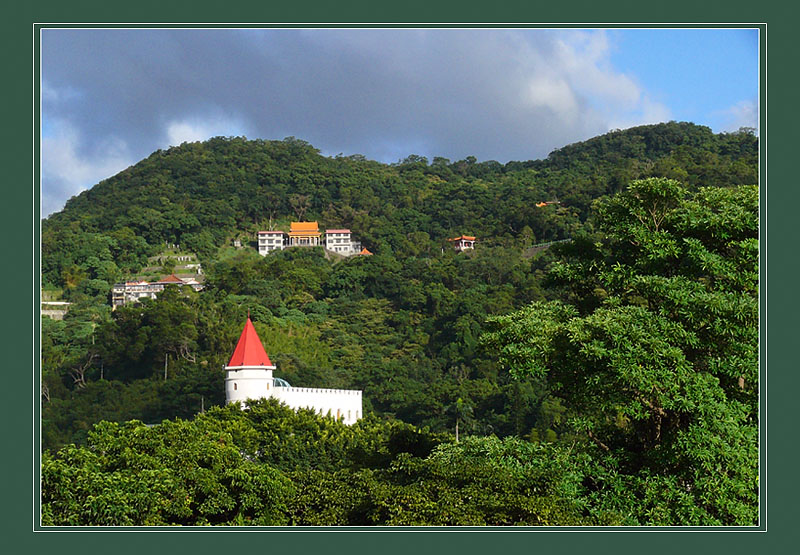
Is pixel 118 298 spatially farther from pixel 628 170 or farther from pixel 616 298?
pixel 616 298

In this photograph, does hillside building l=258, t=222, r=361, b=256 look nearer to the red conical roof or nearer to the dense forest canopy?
the dense forest canopy

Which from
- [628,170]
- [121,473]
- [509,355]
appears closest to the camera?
[509,355]

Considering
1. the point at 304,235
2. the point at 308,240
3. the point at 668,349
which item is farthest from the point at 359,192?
the point at 668,349

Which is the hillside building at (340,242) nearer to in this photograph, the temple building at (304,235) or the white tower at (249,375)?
the temple building at (304,235)

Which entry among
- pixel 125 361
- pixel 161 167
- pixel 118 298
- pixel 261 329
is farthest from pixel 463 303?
pixel 161 167

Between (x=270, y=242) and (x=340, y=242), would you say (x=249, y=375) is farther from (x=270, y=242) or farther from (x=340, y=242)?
(x=340, y=242)

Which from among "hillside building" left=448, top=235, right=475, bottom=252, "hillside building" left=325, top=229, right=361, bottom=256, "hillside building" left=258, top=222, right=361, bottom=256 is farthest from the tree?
"hillside building" left=325, top=229, right=361, bottom=256
